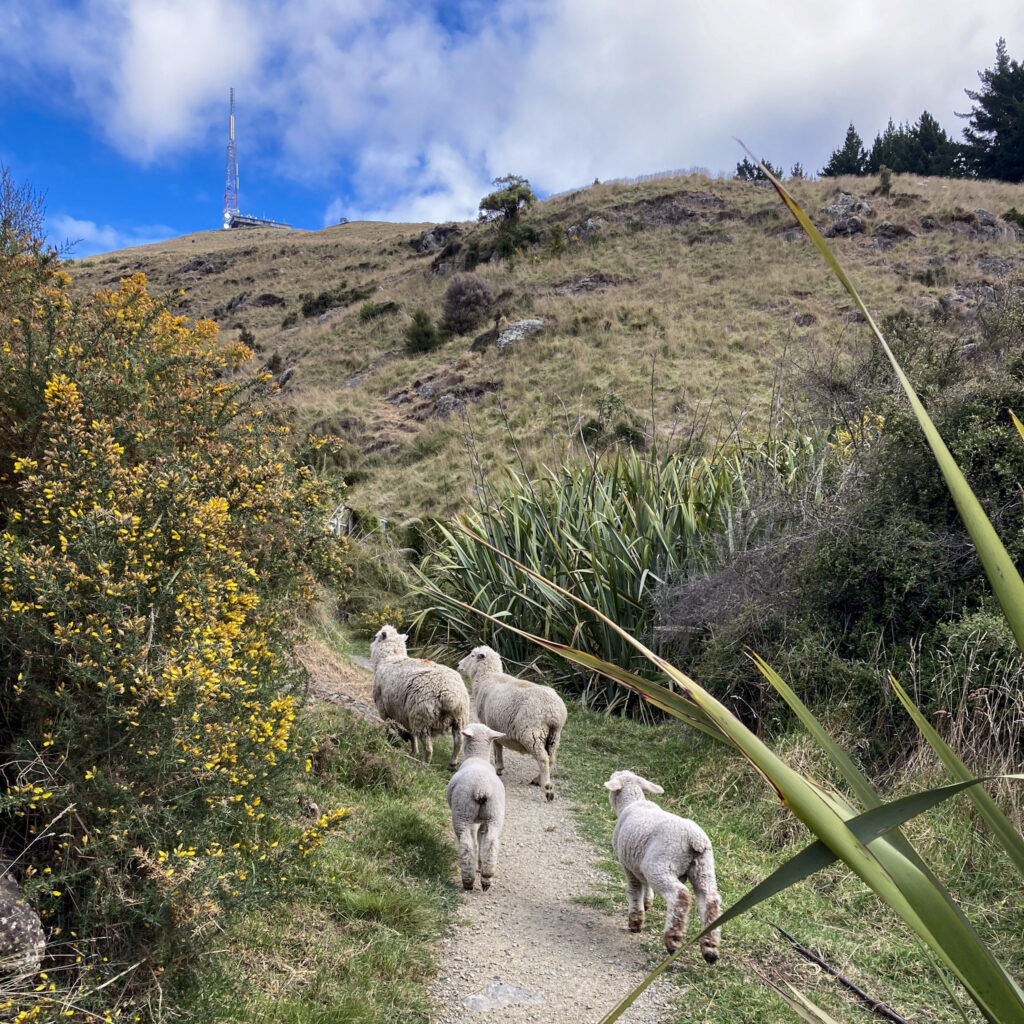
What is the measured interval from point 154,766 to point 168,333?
4.24 metres

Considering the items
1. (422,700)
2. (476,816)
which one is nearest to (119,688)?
(476,816)

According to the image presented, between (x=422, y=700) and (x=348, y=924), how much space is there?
2.38 m

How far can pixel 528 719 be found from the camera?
6207mm

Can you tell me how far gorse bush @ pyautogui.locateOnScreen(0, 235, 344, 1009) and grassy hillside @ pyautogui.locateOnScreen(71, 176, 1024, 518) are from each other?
9.00 meters

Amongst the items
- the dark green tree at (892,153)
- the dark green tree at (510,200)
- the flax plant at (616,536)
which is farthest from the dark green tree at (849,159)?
the flax plant at (616,536)

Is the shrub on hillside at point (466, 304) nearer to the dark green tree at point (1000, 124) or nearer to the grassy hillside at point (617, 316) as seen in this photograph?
the grassy hillside at point (617, 316)

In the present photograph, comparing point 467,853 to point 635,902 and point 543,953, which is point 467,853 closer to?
point 543,953

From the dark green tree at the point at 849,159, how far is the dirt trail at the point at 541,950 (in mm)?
58994

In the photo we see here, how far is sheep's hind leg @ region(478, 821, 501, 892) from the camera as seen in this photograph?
461 cm

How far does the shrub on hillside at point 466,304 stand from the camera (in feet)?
117

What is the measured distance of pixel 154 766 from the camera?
3135 millimetres

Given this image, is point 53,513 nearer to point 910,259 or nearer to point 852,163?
point 910,259

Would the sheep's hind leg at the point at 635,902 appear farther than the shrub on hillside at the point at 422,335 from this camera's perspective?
No

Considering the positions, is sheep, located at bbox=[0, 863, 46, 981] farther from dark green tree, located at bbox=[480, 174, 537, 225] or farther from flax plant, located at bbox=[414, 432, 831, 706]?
dark green tree, located at bbox=[480, 174, 537, 225]
